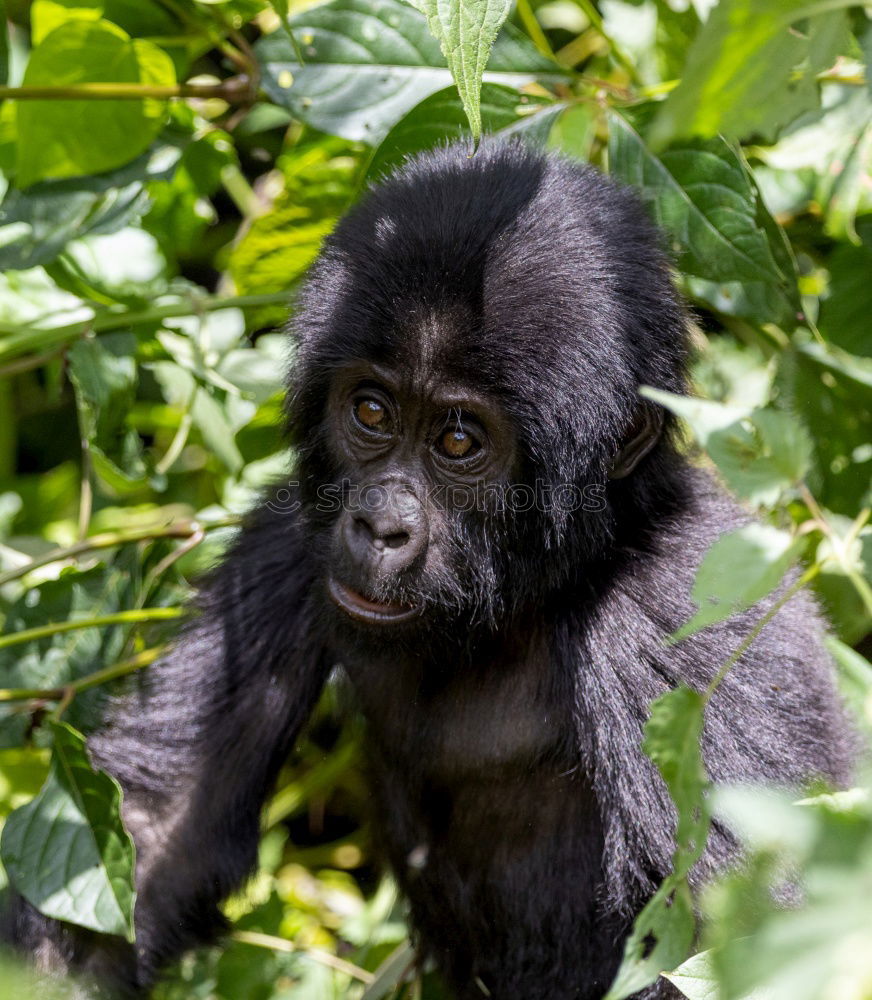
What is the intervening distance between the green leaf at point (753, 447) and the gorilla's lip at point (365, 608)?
126 cm

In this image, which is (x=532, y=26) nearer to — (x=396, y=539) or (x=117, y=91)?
(x=117, y=91)

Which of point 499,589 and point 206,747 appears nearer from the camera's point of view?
point 499,589

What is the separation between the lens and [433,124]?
3.04 metres

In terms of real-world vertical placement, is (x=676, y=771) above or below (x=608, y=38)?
below

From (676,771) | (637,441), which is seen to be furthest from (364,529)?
(676,771)

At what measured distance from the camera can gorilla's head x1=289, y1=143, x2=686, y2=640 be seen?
8.33 feet

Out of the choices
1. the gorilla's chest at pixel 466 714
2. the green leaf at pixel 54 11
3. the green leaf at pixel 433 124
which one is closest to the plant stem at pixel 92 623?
the gorilla's chest at pixel 466 714

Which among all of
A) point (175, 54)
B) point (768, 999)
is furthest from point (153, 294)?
point (768, 999)

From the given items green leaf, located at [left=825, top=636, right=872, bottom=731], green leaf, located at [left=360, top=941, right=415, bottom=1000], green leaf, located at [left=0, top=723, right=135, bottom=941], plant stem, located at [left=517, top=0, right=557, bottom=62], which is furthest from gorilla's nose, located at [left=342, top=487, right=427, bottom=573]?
plant stem, located at [left=517, top=0, right=557, bottom=62]

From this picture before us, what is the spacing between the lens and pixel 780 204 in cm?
381

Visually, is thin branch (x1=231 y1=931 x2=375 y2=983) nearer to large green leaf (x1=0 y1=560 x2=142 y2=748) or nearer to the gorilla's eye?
large green leaf (x1=0 y1=560 x2=142 y2=748)

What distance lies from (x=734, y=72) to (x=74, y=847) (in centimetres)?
226

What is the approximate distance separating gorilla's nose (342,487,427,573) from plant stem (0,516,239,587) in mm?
962

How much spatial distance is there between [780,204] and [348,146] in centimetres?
140
